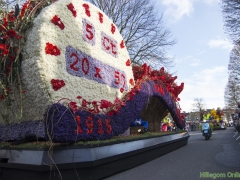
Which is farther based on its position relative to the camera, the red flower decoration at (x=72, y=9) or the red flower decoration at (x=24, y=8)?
the red flower decoration at (x=72, y=9)

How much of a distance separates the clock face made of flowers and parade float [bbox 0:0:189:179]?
19 mm

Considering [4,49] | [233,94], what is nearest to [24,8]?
[4,49]

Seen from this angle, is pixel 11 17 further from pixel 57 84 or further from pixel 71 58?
pixel 57 84

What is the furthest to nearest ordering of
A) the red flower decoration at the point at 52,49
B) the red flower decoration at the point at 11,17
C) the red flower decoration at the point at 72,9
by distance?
the red flower decoration at the point at 72,9, the red flower decoration at the point at 11,17, the red flower decoration at the point at 52,49

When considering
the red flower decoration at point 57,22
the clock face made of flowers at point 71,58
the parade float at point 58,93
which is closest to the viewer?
the parade float at point 58,93

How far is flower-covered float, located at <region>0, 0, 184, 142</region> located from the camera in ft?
14.2

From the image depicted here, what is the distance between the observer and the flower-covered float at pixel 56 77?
4320 mm

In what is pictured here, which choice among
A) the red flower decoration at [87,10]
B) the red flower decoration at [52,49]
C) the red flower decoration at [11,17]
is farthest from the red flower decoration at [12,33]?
the red flower decoration at [87,10]

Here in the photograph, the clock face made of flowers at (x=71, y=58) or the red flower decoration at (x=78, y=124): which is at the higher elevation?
the clock face made of flowers at (x=71, y=58)

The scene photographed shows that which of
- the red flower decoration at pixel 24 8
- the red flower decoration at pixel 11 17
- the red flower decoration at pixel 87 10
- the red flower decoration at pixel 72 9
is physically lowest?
the red flower decoration at pixel 11 17

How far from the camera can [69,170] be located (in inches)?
157

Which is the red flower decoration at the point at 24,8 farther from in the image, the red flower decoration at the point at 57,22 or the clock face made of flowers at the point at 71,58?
the red flower decoration at the point at 57,22

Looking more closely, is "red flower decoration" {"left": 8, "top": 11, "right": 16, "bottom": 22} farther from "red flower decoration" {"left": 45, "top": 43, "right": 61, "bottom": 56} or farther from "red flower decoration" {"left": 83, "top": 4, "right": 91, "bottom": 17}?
"red flower decoration" {"left": 83, "top": 4, "right": 91, "bottom": 17}

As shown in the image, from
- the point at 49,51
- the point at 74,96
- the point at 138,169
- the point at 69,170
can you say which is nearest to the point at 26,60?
the point at 49,51
